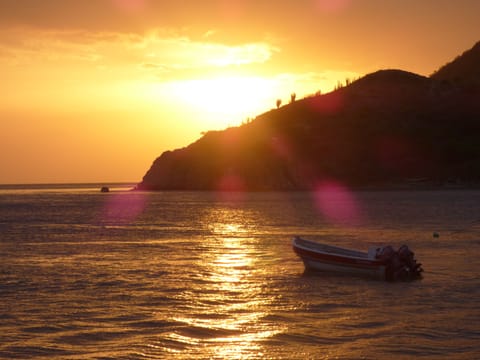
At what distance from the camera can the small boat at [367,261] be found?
29797mm

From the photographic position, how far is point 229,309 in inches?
909

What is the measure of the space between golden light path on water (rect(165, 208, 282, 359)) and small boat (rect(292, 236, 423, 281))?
8.23 ft

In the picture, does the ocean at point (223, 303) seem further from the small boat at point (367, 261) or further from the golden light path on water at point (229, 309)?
the small boat at point (367, 261)

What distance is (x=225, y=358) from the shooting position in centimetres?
1717

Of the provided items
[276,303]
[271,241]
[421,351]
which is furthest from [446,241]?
[421,351]

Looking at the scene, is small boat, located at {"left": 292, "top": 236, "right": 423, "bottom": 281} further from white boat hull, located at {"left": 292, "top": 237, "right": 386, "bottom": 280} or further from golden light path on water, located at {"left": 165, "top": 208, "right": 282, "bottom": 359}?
golden light path on water, located at {"left": 165, "top": 208, "right": 282, "bottom": 359}

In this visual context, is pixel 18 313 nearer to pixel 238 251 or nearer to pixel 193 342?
pixel 193 342

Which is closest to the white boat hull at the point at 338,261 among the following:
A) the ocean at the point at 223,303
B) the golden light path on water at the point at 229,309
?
the ocean at the point at 223,303

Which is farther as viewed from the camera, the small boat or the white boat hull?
the white boat hull

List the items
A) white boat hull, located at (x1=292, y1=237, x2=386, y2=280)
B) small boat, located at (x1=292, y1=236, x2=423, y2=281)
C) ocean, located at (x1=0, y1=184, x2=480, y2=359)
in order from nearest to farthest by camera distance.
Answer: ocean, located at (x1=0, y1=184, x2=480, y2=359) < small boat, located at (x1=292, y1=236, x2=423, y2=281) < white boat hull, located at (x1=292, y1=237, x2=386, y2=280)

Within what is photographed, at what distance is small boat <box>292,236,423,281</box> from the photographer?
2980 centimetres

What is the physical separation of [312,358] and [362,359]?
1.21m

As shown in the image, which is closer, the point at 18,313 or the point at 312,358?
the point at 312,358

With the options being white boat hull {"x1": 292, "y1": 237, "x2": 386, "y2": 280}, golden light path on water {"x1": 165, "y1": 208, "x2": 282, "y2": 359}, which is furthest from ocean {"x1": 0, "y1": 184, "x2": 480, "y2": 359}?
white boat hull {"x1": 292, "y1": 237, "x2": 386, "y2": 280}
